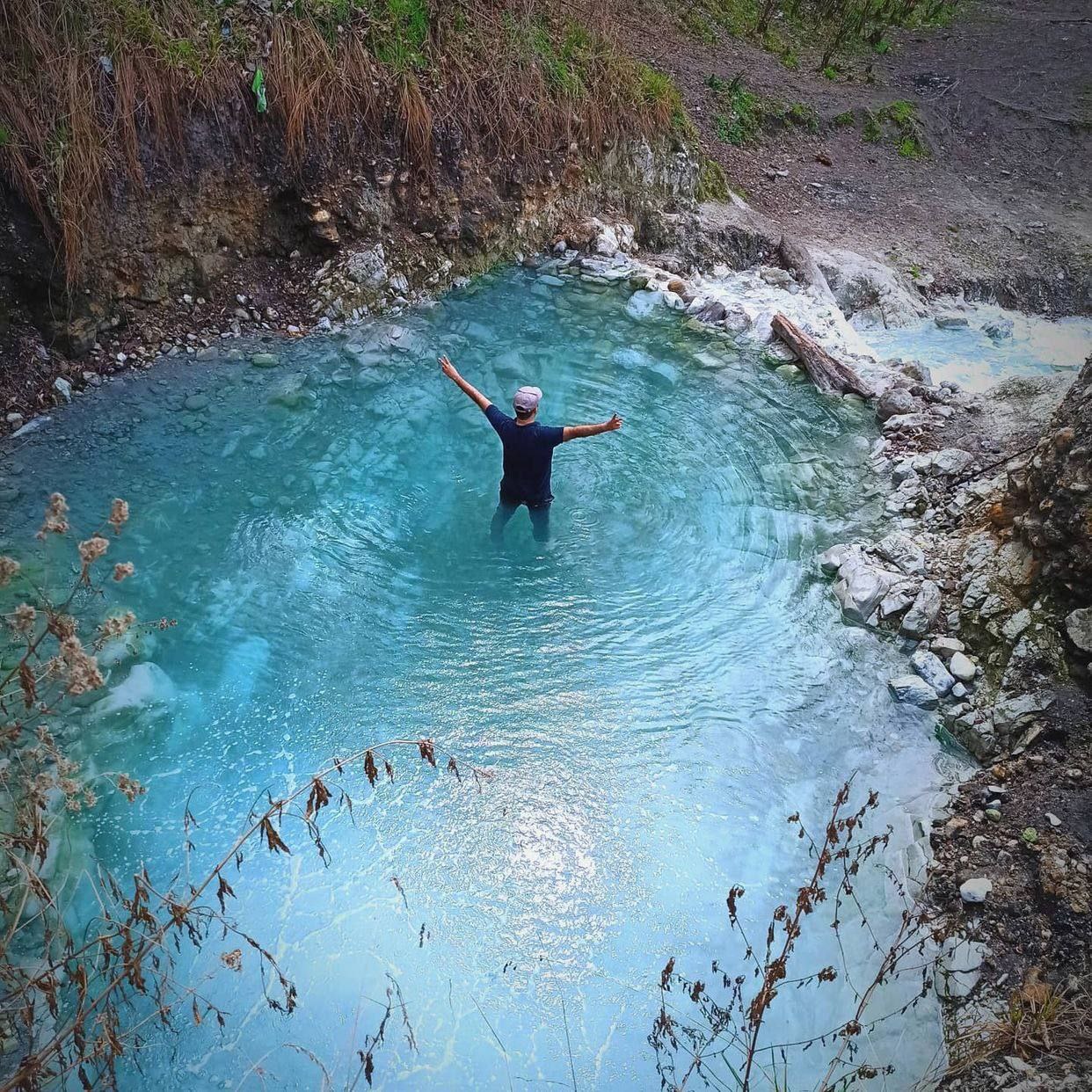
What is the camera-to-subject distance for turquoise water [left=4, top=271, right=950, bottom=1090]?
3.73 metres

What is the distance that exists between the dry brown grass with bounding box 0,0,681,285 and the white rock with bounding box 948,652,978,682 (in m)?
7.14

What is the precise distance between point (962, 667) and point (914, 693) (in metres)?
0.35

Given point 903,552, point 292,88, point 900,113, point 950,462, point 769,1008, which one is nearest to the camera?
point 769,1008

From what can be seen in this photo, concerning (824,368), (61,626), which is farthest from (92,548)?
(824,368)

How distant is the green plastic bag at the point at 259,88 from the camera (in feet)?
24.8

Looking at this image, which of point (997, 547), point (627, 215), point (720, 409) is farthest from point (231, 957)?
point (627, 215)

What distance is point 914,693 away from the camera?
5188mm

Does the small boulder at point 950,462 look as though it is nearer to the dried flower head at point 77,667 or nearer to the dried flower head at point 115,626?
the dried flower head at point 115,626

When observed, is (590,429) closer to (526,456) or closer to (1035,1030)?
(526,456)

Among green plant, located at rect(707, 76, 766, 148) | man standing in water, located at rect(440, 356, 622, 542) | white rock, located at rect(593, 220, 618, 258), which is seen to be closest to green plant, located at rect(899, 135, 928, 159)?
green plant, located at rect(707, 76, 766, 148)

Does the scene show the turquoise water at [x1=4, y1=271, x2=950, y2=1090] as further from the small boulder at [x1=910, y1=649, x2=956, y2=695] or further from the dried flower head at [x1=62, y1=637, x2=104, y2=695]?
the dried flower head at [x1=62, y1=637, x2=104, y2=695]

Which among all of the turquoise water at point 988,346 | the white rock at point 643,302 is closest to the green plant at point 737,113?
the white rock at point 643,302

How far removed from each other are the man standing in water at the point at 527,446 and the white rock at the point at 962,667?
8.78ft

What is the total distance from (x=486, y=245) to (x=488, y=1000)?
307 inches
